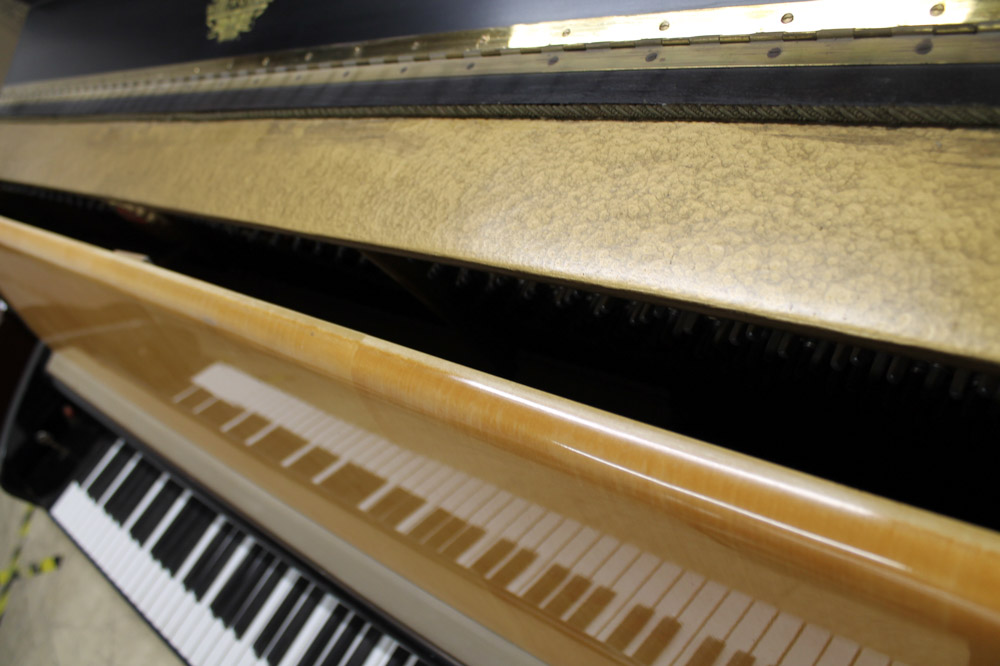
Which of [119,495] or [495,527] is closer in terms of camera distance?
[495,527]

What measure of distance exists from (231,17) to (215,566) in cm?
107

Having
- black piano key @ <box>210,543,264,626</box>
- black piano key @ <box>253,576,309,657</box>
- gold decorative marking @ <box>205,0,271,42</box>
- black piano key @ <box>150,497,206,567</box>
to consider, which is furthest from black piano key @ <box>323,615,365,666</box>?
gold decorative marking @ <box>205,0,271,42</box>

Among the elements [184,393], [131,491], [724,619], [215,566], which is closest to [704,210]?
[724,619]

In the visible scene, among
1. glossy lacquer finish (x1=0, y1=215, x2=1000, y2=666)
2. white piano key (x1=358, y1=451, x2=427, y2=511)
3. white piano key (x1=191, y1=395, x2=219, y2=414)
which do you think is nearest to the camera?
glossy lacquer finish (x1=0, y1=215, x2=1000, y2=666)

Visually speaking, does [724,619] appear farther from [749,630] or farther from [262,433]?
[262,433]

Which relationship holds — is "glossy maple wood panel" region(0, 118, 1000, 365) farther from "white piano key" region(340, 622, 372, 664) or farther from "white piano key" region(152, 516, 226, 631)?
"white piano key" region(152, 516, 226, 631)

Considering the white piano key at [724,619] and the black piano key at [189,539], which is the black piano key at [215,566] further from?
the white piano key at [724,619]

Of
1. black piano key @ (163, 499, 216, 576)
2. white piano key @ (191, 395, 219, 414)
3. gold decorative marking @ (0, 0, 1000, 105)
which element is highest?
gold decorative marking @ (0, 0, 1000, 105)

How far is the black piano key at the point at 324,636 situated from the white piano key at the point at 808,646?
2.69ft

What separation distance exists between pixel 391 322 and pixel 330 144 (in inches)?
13.6

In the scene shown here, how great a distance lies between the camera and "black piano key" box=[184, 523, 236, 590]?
1184mm

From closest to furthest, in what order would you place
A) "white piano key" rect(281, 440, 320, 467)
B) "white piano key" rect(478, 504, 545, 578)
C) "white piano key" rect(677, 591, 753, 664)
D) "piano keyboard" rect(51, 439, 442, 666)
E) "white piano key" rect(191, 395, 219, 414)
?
"white piano key" rect(677, 591, 753, 664), "white piano key" rect(478, 504, 545, 578), "white piano key" rect(281, 440, 320, 467), "white piano key" rect(191, 395, 219, 414), "piano keyboard" rect(51, 439, 442, 666)

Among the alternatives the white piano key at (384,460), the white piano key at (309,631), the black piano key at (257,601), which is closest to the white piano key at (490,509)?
the white piano key at (384,460)

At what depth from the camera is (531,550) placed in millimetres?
553
